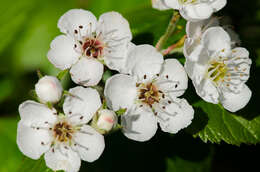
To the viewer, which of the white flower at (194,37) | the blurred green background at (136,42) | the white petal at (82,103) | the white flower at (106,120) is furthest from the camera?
the blurred green background at (136,42)

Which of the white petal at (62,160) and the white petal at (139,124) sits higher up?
the white petal at (139,124)

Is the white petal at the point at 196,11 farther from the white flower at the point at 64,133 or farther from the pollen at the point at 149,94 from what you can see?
the white flower at the point at 64,133

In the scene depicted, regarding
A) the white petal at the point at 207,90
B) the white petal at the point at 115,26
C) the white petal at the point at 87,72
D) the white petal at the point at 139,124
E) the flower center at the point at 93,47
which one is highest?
the white petal at the point at 115,26

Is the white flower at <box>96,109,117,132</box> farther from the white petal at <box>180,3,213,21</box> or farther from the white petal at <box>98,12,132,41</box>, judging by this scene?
the white petal at <box>180,3,213,21</box>

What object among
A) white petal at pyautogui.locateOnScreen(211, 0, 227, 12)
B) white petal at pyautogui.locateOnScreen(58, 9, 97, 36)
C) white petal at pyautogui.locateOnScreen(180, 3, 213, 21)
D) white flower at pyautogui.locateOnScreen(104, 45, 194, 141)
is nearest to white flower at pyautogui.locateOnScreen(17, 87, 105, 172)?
white flower at pyautogui.locateOnScreen(104, 45, 194, 141)

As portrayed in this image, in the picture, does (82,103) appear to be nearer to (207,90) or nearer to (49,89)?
(49,89)

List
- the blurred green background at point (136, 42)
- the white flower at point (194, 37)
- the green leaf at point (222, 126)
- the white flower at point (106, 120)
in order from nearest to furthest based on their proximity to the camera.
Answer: the white flower at point (106, 120)
the white flower at point (194, 37)
the green leaf at point (222, 126)
the blurred green background at point (136, 42)

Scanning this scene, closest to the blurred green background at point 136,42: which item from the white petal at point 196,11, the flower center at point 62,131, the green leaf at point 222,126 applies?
the green leaf at point 222,126

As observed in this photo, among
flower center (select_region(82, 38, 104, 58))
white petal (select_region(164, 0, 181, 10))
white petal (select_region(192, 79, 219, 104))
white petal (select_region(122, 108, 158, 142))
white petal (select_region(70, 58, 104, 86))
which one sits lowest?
white petal (select_region(122, 108, 158, 142))
